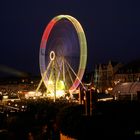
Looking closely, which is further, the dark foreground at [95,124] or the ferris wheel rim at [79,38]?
the ferris wheel rim at [79,38]

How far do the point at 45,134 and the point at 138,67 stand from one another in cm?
9235

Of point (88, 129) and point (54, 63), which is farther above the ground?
point (54, 63)

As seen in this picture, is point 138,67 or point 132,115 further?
point 138,67

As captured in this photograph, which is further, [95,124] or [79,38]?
[79,38]

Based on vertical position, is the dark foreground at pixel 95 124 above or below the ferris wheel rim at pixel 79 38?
below

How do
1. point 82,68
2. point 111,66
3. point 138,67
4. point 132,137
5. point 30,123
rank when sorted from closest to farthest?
point 132,137 < point 30,123 < point 82,68 < point 138,67 < point 111,66

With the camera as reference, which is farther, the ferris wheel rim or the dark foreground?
the ferris wheel rim

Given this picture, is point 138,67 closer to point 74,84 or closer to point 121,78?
point 121,78

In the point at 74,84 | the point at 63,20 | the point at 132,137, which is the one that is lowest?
the point at 132,137

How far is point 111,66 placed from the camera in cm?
11800

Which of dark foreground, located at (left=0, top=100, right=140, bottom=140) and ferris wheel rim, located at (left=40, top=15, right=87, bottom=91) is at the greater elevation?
ferris wheel rim, located at (left=40, top=15, right=87, bottom=91)

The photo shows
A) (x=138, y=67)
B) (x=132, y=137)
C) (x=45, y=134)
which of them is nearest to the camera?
(x=132, y=137)

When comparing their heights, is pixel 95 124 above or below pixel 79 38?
below

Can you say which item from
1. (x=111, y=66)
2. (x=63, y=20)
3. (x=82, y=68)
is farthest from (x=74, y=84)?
(x=111, y=66)
